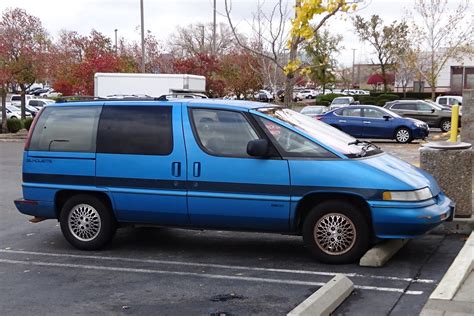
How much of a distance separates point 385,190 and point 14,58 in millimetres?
27870

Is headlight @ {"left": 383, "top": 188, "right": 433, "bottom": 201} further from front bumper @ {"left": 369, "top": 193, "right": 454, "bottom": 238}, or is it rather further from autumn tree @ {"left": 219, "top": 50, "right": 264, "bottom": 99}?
autumn tree @ {"left": 219, "top": 50, "right": 264, "bottom": 99}

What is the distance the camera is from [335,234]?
22.1 ft

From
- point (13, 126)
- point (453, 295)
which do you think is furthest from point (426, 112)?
point (453, 295)

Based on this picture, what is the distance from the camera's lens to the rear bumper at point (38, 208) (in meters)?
7.76

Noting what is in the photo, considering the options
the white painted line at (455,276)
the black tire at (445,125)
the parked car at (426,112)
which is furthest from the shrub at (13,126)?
the white painted line at (455,276)

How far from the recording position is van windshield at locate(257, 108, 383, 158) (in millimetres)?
6887

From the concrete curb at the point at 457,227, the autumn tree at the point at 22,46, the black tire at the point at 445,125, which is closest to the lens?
the concrete curb at the point at 457,227

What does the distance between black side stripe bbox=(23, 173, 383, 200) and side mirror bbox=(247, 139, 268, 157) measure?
33 centimetres

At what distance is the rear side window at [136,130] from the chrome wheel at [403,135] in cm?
1762

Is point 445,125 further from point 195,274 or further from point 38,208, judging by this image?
point 195,274

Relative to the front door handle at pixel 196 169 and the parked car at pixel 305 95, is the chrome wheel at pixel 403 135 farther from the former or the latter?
the parked car at pixel 305 95

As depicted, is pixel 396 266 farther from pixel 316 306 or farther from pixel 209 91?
pixel 209 91

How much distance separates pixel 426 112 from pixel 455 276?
2469cm

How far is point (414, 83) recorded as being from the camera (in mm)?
68875
